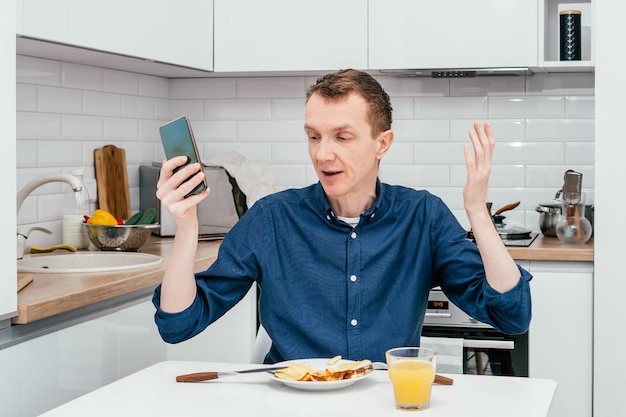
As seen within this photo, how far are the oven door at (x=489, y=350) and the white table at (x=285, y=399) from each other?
1481 millimetres

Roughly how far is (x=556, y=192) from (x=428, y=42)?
2.78ft

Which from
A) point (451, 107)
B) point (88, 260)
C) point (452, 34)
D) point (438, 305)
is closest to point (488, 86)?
point (451, 107)

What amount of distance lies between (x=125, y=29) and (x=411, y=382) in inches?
75.3

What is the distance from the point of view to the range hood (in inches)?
139

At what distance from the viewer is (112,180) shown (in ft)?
11.9

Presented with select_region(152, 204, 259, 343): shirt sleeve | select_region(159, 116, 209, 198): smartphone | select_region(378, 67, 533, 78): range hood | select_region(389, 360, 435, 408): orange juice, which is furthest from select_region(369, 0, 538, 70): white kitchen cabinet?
select_region(389, 360, 435, 408): orange juice

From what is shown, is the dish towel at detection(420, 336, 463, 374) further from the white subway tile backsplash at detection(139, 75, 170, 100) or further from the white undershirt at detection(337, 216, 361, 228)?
the white subway tile backsplash at detection(139, 75, 170, 100)

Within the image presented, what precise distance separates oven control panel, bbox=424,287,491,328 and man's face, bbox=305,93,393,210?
1.32 metres

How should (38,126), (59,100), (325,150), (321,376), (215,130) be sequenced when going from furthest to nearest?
(215,130)
(59,100)
(38,126)
(325,150)
(321,376)

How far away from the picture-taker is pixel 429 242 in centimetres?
219

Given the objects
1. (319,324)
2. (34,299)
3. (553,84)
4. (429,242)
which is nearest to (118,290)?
(34,299)

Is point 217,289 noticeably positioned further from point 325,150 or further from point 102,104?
point 102,104

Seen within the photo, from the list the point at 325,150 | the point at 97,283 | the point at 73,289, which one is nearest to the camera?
the point at 325,150

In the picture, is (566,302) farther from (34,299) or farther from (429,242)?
(34,299)
